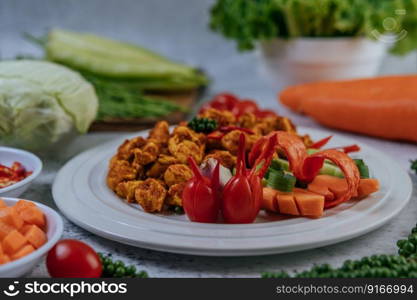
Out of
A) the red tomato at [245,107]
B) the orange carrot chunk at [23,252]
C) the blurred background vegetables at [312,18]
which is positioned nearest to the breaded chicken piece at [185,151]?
the orange carrot chunk at [23,252]

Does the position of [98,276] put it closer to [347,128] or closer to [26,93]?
[26,93]

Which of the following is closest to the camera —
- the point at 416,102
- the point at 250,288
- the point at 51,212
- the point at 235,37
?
the point at 250,288

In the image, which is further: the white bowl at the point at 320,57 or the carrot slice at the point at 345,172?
the white bowl at the point at 320,57

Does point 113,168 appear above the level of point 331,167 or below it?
below

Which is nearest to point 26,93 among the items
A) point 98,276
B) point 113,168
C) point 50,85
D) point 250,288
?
point 50,85

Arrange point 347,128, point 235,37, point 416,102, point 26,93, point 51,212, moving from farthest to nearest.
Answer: point 235,37
point 347,128
point 416,102
point 26,93
point 51,212

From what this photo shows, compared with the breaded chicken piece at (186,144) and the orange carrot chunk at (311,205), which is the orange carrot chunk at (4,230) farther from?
the orange carrot chunk at (311,205)

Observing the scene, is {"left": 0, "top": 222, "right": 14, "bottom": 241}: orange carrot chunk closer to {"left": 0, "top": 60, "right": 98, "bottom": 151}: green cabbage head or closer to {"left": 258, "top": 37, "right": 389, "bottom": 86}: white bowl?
{"left": 0, "top": 60, "right": 98, "bottom": 151}: green cabbage head
